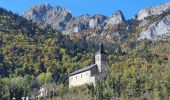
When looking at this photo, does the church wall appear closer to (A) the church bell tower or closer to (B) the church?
(B) the church

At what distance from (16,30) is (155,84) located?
121516mm

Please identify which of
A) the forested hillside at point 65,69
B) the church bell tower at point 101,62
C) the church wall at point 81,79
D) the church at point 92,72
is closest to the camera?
the forested hillside at point 65,69

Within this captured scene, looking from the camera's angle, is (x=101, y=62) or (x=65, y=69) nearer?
(x=101, y=62)

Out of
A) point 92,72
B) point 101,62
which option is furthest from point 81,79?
point 101,62

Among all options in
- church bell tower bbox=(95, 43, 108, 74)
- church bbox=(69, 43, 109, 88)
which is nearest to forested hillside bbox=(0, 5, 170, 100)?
church bell tower bbox=(95, 43, 108, 74)

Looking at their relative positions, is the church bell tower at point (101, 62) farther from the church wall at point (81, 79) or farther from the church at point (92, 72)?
the church wall at point (81, 79)

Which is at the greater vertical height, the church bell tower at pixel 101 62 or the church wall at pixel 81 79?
the church bell tower at pixel 101 62

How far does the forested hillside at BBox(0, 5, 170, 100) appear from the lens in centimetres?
8956

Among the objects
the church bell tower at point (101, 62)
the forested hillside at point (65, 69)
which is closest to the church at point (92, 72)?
the church bell tower at point (101, 62)

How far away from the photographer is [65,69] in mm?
148750

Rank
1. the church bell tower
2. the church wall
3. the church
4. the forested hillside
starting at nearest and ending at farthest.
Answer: the forested hillside, the church wall, the church, the church bell tower

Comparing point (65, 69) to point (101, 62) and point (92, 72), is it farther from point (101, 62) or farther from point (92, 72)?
point (92, 72)

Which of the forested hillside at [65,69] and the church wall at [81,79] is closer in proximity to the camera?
the forested hillside at [65,69]

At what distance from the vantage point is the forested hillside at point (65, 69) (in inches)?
3526
